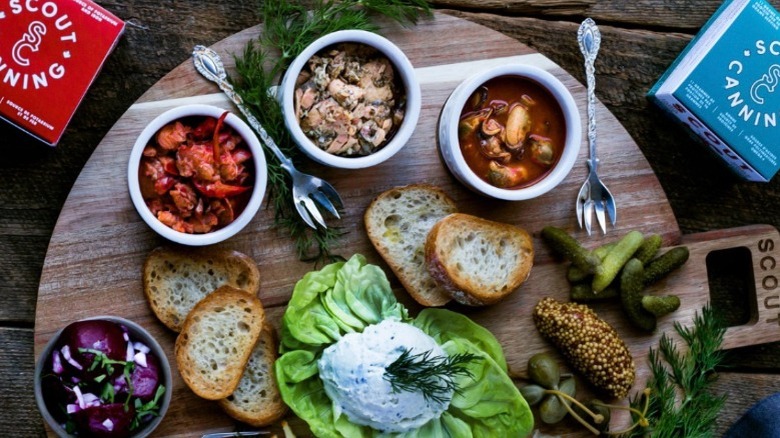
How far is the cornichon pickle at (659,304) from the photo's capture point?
308cm

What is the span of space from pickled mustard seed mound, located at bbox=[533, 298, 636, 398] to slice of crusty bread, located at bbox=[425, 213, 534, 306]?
0.59 feet

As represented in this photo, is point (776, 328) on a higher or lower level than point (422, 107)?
lower

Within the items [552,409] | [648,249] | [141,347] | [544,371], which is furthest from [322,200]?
[648,249]

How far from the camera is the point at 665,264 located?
122 inches

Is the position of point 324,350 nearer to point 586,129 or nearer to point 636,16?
point 586,129

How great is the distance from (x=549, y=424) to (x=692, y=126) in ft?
3.94

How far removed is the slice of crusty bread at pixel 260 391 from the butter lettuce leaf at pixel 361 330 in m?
0.07

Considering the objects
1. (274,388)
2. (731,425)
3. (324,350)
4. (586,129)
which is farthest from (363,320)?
(731,425)

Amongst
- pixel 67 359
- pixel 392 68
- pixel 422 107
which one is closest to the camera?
pixel 67 359

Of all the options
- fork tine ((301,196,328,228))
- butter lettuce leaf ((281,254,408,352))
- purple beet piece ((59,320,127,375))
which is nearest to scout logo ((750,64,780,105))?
butter lettuce leaf ((281,254,408,352))

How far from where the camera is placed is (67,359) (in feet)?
8.69

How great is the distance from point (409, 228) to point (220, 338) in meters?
0.74

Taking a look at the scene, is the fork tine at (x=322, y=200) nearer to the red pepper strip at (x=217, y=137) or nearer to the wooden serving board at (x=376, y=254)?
the wooden serving board at (x=376, y=254)

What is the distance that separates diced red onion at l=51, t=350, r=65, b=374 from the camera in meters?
2.65
